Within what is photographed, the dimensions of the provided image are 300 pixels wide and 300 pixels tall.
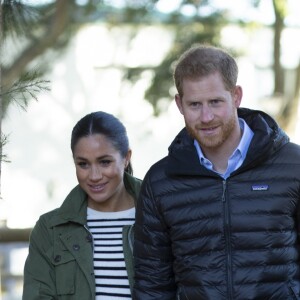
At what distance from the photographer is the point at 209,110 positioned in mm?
3539

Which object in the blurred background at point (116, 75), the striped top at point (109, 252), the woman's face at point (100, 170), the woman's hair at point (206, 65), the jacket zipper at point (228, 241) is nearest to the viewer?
the jacket zipper at point (228, 241)

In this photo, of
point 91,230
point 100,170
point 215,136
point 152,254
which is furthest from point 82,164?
point 215,136

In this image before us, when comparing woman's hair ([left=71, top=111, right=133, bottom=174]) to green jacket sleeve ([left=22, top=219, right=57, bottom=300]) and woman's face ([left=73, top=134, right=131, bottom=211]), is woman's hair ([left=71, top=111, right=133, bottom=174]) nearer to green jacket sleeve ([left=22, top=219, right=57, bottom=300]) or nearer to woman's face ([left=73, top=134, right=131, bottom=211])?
woman's face ([left=73, top=134, right=131, bottom=211])

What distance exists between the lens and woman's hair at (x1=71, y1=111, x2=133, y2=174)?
4.09m

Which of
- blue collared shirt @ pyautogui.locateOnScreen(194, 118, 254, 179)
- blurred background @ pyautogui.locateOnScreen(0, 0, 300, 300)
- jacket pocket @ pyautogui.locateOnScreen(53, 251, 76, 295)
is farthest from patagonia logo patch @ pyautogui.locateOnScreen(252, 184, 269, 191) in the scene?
blurred background @ pyautogui.locateOnScreen(0, 0, 300, 300)

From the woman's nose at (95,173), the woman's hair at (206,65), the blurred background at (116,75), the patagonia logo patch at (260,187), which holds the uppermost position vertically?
the blurred background at (116,75)

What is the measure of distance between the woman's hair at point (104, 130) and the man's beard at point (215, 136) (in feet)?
1.88

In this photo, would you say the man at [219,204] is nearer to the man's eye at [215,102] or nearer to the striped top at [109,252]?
the man's eye at [215,102]

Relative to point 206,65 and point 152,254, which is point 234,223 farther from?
point 206,65

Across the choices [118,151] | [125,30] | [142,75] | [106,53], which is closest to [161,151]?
[106,53]

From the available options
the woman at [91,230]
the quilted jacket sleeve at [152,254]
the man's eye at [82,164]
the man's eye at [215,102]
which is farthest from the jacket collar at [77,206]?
the man's eye at [215,102]

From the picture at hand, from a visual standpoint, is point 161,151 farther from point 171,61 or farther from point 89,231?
point 89,231

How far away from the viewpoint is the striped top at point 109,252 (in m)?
3.88

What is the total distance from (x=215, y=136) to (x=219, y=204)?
0.26 m
